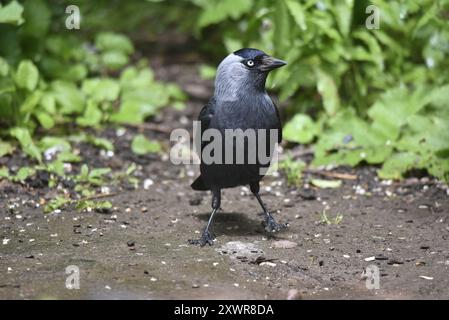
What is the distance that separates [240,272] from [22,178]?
2328 mm

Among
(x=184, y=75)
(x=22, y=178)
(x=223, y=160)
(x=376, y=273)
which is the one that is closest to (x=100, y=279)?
(x=223, y=160)

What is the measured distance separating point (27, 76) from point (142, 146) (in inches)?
Result: 50.1

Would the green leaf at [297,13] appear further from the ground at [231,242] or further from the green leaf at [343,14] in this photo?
the ground at [231,242]

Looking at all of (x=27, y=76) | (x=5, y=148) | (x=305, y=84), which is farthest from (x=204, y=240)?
(x=27, y=76)

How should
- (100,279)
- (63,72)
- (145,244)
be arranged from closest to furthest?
(100,279), (145,244), (63,72)

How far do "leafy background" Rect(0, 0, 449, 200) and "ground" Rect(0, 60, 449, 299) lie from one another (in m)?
0.26

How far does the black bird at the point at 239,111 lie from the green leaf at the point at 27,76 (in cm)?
208

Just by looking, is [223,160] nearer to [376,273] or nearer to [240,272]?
[240,272]

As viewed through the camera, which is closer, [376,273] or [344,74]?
[376,273]

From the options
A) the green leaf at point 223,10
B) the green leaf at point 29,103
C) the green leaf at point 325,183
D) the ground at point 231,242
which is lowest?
the ground at point 231,242

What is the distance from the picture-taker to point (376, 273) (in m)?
4.33

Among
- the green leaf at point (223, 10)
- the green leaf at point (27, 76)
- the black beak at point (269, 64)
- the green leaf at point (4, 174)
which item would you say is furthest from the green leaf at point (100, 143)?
the black beak at point (269, 64)

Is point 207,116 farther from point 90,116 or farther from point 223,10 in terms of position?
point 223,10

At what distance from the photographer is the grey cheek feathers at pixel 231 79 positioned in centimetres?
489
